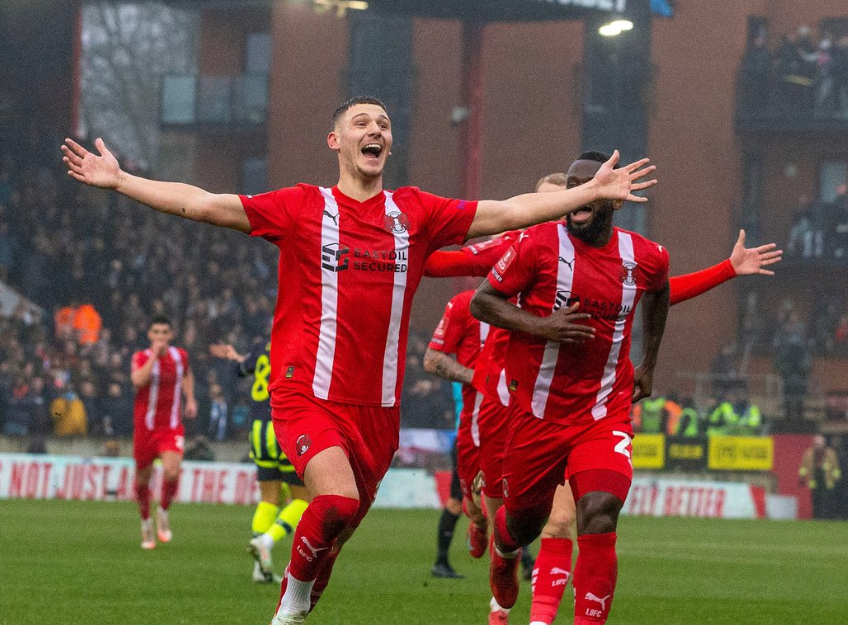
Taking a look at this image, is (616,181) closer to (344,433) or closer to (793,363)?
(344,433)

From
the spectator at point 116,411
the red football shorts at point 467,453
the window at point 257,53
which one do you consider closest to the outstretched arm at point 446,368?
the red football shorts at point 467,453

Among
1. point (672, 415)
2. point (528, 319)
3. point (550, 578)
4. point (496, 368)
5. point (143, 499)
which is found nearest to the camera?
point (528, 319)

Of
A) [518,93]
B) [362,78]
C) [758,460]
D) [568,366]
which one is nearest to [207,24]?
[362,78]

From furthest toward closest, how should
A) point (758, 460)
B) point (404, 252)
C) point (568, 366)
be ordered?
1. point (758, 460)
2. point (568, 366)
3. point (404, 252)

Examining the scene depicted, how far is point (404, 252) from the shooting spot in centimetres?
702

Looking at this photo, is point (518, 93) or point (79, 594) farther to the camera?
point (518, 93)

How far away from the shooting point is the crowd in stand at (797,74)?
37.2m

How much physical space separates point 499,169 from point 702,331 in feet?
21.5

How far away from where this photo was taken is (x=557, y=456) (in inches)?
297

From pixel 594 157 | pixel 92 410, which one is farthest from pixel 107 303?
pixel 594 157

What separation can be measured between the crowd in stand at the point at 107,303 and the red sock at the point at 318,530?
19.0m

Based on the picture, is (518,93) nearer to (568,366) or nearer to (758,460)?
(758,460)

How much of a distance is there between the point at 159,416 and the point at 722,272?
8163 millimetres

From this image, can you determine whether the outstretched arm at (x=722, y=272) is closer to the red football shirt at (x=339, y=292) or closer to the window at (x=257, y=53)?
the red football shirt at (x=339, y=292)
